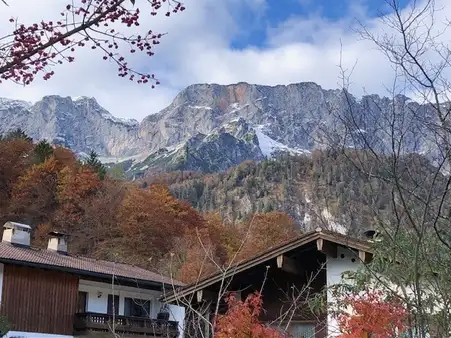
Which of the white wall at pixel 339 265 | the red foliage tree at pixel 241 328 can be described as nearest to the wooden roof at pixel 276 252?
the white wall at pixel 339 265

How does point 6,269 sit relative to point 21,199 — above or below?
below

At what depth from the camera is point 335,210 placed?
20.4 feet

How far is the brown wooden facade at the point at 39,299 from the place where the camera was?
73.8 feet

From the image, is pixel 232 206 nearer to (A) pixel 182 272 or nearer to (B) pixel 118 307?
(A) pixel 182 272

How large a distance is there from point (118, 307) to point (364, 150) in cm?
2239

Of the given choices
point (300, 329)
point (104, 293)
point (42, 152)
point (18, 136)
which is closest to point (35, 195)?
point (42, 152)

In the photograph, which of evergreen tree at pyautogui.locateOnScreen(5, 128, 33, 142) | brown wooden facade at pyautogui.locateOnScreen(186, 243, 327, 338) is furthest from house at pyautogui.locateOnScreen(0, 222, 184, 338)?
evergreen tree at pyautogui.locateOnScreen(5, 128, 33, 142)

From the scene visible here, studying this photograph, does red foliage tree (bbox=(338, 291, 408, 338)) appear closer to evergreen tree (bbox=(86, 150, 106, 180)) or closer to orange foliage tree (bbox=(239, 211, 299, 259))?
orange foliage tree (bbox=(239, 211, 299, 259))

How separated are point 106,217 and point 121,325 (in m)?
24.7

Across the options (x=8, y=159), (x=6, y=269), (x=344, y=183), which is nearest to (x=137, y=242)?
(x=8, y=159)

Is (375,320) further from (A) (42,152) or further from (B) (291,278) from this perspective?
(A) (42,152)

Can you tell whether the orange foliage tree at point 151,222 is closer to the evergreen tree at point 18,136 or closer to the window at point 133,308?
the evergreen tree at point 18,136

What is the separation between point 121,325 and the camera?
25.2 m

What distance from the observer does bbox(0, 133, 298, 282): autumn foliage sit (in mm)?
46750
